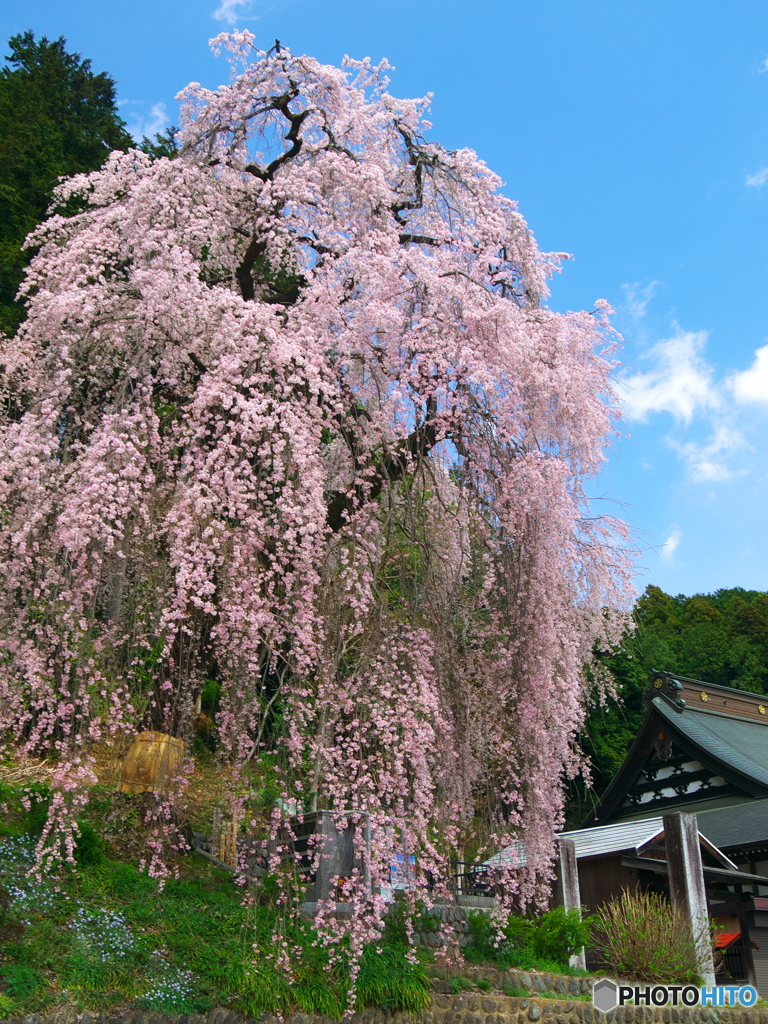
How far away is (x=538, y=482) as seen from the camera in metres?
6.65

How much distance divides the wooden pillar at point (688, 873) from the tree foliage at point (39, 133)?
11.2 meters

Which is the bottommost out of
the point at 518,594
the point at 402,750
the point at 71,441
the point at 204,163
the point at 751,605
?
the point at 402,750

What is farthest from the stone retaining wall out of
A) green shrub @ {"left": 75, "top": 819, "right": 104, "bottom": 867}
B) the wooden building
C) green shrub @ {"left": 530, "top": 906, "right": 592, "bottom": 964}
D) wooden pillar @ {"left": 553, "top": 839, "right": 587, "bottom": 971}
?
green shrub @ {"left": 75, "top": 819, "right": 104, "bottom": 867}

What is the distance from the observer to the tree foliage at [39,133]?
12992mm

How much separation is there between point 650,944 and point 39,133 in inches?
648

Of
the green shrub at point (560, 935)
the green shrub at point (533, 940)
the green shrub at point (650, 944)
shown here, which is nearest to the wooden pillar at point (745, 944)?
the green shrub at point (650, 944)

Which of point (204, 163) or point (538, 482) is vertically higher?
point (204, 163)

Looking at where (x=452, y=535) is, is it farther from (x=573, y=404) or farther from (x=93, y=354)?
(x=93, y=354)

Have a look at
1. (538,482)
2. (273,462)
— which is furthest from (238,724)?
(538,482)

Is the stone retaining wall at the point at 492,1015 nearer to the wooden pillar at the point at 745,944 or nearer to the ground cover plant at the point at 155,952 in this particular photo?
the ground cover plant at the point at 155,952

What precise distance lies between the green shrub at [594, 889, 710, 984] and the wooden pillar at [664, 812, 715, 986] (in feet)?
0.28

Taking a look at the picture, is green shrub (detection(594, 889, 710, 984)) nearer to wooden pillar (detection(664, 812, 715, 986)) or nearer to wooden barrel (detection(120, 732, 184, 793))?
wooden pillar (detection(664, 812, 715, 986))

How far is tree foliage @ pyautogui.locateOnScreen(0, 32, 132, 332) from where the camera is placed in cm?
1299

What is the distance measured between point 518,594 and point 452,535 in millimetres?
1081
